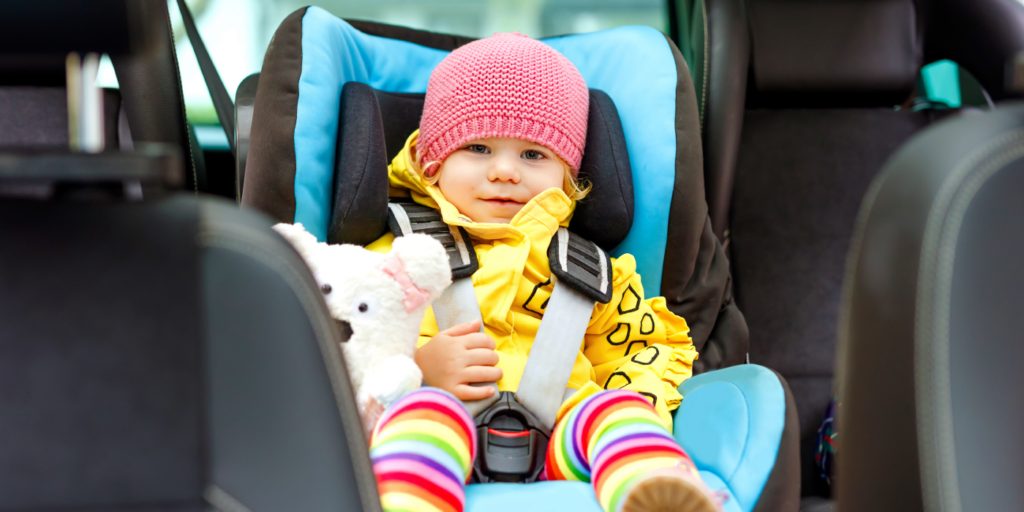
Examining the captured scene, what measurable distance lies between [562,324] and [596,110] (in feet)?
1.41

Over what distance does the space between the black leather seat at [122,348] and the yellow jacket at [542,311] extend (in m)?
0.63

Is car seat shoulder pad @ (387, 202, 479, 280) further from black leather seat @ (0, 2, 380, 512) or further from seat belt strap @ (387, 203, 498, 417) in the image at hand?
A: black leather seat @ (0, 2, 380, 512)

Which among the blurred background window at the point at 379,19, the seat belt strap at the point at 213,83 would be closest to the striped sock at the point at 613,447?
the seat belt strap at the point at 213,83

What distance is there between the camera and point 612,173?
4.19 ft

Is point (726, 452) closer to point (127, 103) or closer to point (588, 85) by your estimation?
point (588, 85)

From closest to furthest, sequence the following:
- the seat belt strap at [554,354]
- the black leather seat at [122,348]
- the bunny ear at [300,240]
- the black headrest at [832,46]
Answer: the black leather seat at [122,348], the bunny ear at [300,240], the seat belt strap at [554,354], the black headrest at [832,46]

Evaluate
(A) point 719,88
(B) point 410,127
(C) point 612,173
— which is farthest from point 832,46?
(B) point 410,127

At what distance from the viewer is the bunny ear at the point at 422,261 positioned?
0.97m

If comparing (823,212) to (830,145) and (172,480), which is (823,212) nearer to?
(830,145)

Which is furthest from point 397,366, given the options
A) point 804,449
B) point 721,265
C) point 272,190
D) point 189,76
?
point 189,76

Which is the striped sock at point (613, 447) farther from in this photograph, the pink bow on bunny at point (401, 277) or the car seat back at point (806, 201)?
the car seat back at point (806, 201)

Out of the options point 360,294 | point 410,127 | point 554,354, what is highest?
point 410,127

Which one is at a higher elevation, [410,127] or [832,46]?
[832,46]

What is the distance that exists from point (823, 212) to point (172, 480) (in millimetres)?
1642
